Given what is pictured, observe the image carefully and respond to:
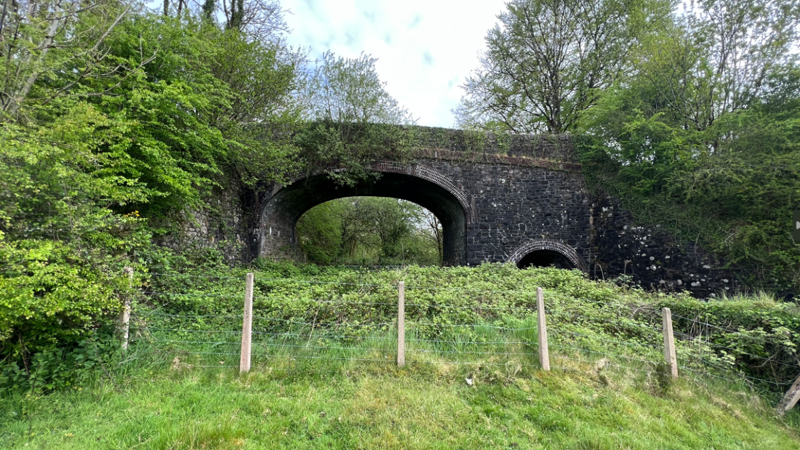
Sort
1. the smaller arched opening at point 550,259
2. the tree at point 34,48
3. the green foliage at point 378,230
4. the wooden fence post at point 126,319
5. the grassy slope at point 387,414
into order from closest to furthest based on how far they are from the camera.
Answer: the grassy slope at point 387,414 → the wooden fence post at point 126,319 → the tree at point 34,48 → the smaller arched opening at point 550,259 → the green foliage at point 378,230

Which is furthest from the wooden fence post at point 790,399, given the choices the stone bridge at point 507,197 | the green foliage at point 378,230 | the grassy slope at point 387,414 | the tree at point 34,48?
the green foliage at point 378,230

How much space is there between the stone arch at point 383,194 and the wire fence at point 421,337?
576 centimetres

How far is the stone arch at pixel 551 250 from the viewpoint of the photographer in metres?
10.5

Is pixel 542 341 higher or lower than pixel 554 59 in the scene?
lower

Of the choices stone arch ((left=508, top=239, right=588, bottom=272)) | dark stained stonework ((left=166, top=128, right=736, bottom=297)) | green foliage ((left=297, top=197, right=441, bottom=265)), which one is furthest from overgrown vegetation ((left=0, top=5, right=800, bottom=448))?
green foliage ((left=297, top=197, right=441, bottom=265))

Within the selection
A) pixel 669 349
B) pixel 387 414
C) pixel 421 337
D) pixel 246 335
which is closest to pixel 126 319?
pixel 246 335

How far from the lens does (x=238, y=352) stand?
3.92 meters

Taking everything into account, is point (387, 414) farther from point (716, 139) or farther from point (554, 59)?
point (554, 59)

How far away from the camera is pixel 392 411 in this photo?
2945 millimetres

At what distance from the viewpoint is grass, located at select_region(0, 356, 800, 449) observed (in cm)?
258

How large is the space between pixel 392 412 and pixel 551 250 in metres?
9.21

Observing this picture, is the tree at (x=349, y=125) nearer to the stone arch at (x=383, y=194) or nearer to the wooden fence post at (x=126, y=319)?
the stone arch at (x=383, y=194)

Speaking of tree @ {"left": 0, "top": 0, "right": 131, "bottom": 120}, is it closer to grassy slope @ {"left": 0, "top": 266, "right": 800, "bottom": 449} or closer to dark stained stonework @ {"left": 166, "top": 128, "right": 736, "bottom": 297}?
grassy slope @ {"left": 0, "top": 266, "right": 800, "bottom": 449}

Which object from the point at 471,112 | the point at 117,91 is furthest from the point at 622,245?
the point at 117,91
